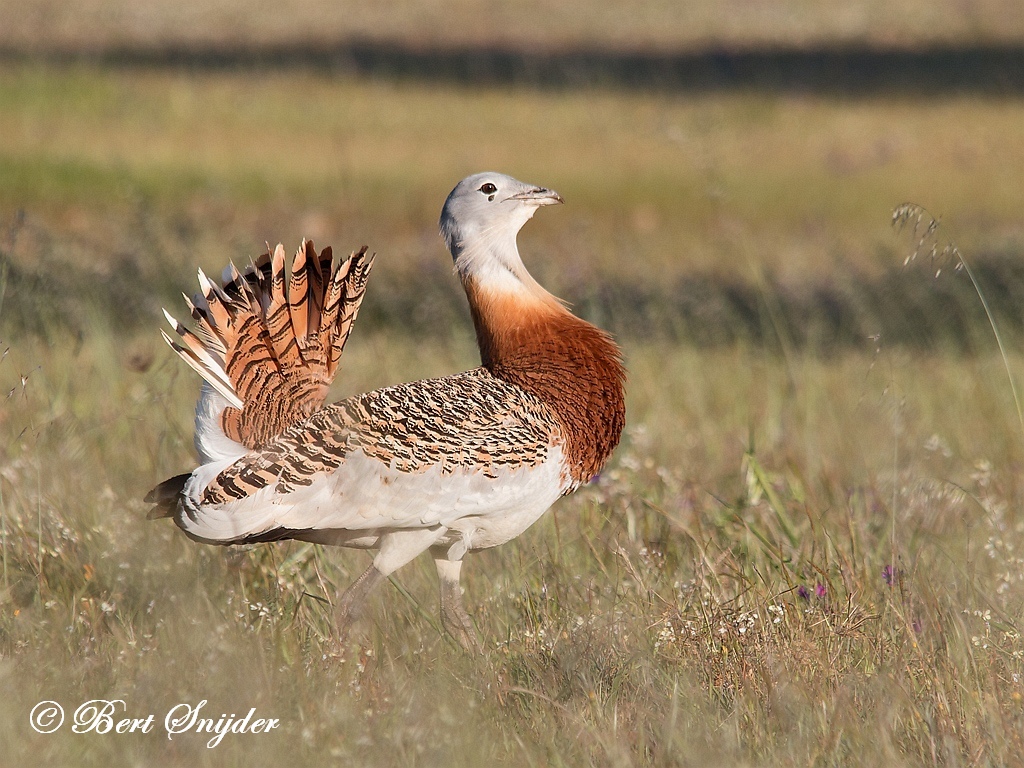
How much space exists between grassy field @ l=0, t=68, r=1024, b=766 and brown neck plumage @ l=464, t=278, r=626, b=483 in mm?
321

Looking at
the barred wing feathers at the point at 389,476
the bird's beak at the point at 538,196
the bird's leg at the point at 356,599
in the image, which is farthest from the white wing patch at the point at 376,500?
the bird's beak at the point at 538,196

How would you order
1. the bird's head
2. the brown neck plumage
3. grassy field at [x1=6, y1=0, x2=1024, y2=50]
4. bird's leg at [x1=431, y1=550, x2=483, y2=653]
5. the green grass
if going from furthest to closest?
grassy field at [x1=6, y1=0, x2=1024, y2=50], the bird's head, the brown neck plumage, bird's leg at [x1=431, y1=550, x2=483, y2=653], the green grass

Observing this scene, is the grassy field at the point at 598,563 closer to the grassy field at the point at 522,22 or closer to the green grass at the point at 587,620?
the green grass at the point at 587,620

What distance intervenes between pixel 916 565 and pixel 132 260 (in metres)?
4.94

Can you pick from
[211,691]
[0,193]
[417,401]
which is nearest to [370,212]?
[0,193]

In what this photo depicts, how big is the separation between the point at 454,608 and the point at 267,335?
0.76 m

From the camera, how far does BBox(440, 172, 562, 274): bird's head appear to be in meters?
3.22

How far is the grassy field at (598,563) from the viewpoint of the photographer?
2307 mm

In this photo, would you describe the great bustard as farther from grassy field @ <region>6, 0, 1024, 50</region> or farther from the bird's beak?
grassy field @ <region>6, 0, 1024, 50</region>

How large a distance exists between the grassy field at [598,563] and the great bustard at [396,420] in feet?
0.62

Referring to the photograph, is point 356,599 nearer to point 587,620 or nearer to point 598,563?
point 587,620

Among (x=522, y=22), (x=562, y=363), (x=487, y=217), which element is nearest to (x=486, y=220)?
(x=487, y=217)

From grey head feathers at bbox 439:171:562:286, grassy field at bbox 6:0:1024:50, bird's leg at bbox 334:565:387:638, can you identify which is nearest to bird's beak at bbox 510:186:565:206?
grey head feathers at bbox 439:171:562:286

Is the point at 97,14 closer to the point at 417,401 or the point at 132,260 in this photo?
the point at 132,260
